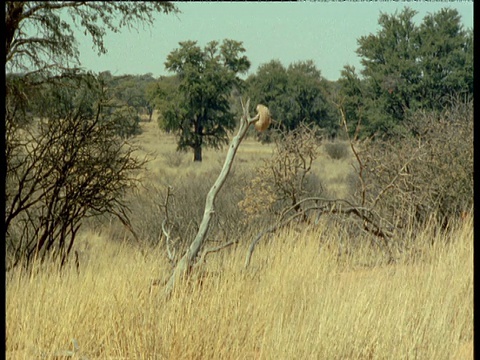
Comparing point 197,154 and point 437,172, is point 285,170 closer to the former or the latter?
point 437,172

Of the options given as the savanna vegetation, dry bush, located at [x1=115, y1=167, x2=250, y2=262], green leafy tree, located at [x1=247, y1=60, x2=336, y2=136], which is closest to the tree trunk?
green leafy tree, located at [x1=247, y1=60, x2=336, y2=136]

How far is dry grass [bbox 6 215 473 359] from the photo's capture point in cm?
408

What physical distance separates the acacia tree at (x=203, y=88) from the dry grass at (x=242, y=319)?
1930 centimetres

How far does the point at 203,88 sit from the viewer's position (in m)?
25.3

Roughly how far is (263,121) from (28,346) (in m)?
2.28

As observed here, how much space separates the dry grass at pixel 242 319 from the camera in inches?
161

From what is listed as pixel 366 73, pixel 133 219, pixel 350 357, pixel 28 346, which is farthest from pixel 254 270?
pixel 366 73

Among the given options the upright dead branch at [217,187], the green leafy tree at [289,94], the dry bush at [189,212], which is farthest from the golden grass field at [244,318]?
the green leafy tree at [289,94]

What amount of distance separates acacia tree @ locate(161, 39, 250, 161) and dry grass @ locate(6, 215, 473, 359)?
19.3 m

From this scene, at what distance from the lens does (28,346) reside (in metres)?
4.40

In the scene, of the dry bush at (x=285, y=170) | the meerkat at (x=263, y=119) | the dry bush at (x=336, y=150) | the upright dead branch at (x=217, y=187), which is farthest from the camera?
the dry bush at (x=336, y=150)

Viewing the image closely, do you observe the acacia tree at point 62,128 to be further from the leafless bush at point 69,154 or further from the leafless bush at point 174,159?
the leafless bush at point 174,159

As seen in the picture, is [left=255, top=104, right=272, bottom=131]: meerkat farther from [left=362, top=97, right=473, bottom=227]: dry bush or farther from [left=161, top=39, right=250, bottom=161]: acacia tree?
[left=161, top=39, right=250, bottom=161]: acacia tree

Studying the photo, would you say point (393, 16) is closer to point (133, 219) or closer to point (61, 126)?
point (133, 219)
